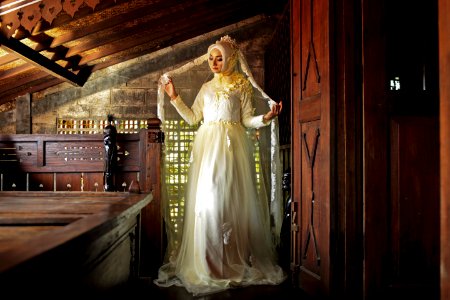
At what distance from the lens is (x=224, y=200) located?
11.9 ft

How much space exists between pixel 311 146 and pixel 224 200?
3.17 ft

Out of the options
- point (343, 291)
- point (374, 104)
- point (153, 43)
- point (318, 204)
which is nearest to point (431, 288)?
point (343, 291)

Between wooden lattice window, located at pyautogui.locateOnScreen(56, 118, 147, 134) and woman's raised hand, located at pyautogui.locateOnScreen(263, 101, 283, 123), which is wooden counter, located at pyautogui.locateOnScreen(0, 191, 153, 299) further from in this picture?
wooden lattice window, located at pyautogui.locateOnScreen(56, 118, 147, 134)

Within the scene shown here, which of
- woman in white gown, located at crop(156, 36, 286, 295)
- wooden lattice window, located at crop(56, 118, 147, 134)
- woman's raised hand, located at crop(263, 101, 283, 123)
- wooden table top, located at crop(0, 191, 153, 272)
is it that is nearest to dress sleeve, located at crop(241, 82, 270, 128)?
woman in white gown, located at crop(156, 36, 286, 295)

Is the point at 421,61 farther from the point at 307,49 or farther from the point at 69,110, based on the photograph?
the point at 69,110

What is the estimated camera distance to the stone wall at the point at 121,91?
6277 mm

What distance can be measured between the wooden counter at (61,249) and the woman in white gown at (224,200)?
5.23 ft

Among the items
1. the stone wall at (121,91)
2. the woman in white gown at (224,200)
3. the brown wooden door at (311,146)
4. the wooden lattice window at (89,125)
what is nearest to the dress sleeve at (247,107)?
the woman in white gown at (224,200)

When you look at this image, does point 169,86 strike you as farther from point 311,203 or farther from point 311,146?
point 311,203

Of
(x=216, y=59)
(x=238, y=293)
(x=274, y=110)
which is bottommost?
(x=238, y=293)

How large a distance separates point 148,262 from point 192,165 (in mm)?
→ 966

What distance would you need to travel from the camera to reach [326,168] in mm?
2779

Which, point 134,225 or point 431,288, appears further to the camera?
point 431,288

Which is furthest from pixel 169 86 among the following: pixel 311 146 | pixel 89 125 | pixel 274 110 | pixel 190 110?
pixel 89 125
